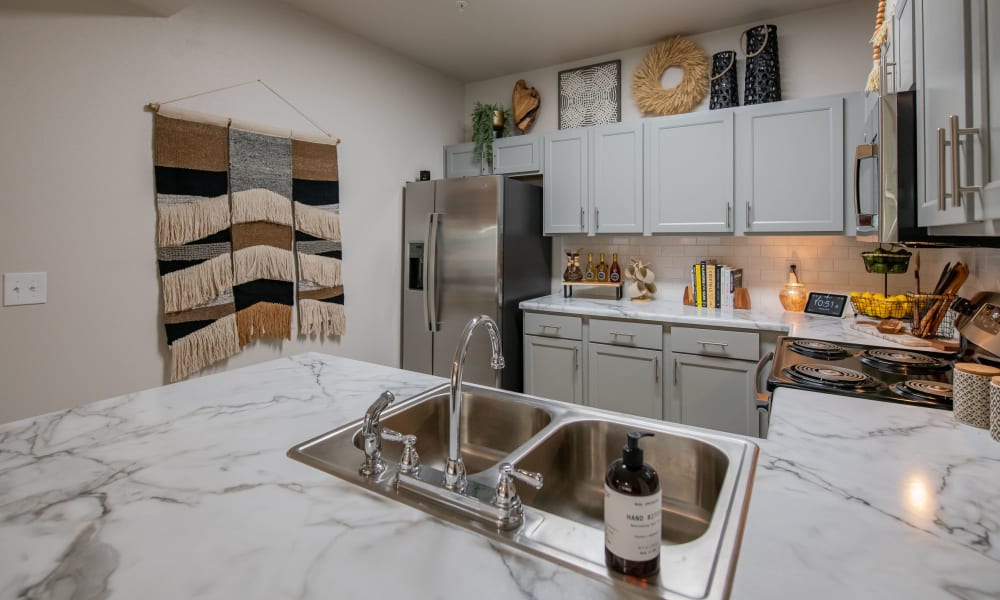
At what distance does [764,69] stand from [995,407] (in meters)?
2.56

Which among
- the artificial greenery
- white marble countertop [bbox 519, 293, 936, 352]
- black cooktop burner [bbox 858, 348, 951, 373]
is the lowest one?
black cooktop burner [bbox 858, 348, 951, 373]

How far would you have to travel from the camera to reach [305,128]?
2979 millimetres

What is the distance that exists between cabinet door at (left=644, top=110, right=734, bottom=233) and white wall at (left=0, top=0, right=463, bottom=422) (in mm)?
2118

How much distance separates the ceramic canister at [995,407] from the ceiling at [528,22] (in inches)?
102

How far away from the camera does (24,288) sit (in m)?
1.96

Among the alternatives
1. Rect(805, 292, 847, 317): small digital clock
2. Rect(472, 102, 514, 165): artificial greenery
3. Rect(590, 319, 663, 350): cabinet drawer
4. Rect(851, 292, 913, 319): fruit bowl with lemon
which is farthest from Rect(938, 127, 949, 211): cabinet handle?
Rect(472, 102, 514, 165): artificial greenery

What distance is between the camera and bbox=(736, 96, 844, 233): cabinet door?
2.69 m

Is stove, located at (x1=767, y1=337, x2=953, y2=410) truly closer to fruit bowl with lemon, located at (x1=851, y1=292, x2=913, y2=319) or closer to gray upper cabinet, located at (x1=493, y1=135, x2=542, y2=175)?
fruit bowl with lemon, located at (x1=851, y1=292, x2=913, y2=319)

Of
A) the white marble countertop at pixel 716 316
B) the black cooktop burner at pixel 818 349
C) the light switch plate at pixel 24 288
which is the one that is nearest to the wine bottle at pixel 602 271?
the white marble countertop at pixel 716 316

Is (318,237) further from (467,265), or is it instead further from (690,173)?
(690,173)

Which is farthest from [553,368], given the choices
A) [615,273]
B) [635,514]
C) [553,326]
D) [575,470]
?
[635,514]

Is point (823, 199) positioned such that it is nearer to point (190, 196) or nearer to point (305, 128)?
point (305, 128)

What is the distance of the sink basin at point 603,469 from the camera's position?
1.05 meters

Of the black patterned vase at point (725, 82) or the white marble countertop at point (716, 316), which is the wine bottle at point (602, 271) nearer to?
the white marble countertop at point (716, 316)
